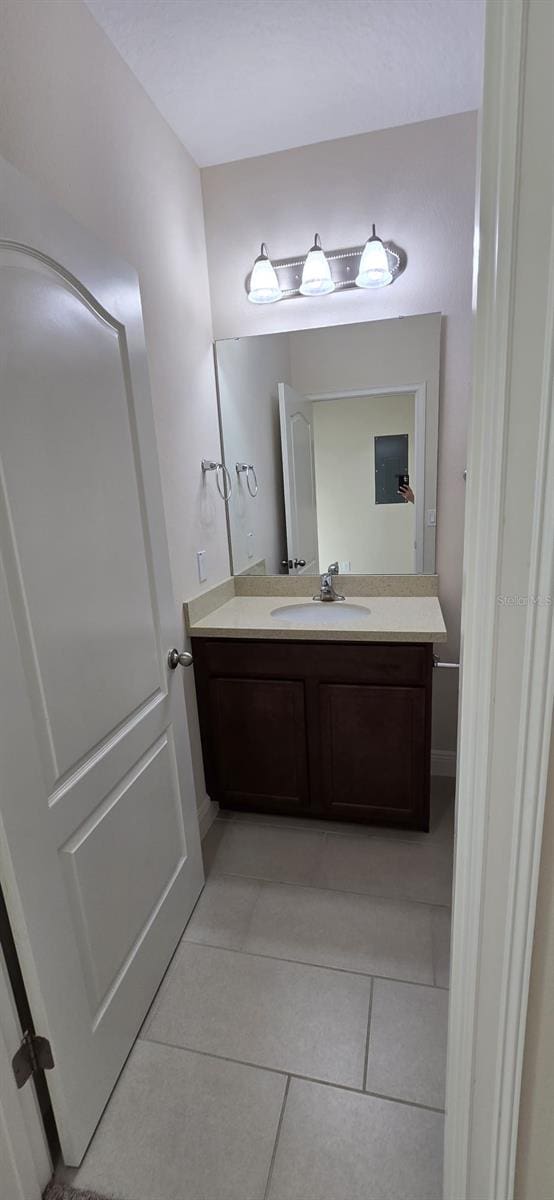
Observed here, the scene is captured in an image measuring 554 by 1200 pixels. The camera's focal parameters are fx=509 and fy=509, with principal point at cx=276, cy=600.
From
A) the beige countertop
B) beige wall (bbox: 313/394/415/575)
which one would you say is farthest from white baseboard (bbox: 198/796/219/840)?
beige wall (bbox: 313/394/415/575)

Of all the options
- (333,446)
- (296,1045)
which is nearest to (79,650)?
(296,1045)

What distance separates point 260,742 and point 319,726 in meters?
0.25

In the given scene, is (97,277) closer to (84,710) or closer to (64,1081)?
Result: (84,710)

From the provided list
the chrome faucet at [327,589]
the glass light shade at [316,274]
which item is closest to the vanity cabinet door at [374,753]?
the chrome faucet at [327,589]

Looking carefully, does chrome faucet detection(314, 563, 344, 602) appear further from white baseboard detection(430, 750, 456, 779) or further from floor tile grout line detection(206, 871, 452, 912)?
floor tile grout line detection(206, 871, 452, 912)

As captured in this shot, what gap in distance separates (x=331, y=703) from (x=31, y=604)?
1.18m

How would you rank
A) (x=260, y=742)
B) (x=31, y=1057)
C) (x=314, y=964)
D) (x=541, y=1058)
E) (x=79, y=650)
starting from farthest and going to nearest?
(x=260, y=742) → (x=314, y=964) → (x=79, y=650) → (x=31, y=1057) → (x=541, y=1058)

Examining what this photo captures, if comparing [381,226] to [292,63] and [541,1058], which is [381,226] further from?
[541,1058]

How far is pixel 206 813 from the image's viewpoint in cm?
209

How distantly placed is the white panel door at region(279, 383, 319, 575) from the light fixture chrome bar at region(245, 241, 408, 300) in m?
0.37

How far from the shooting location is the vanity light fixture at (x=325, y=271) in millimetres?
1855

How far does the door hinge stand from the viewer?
0.95 m

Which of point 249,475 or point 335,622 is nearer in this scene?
point 335,622

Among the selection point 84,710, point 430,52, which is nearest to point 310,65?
point 430,52
